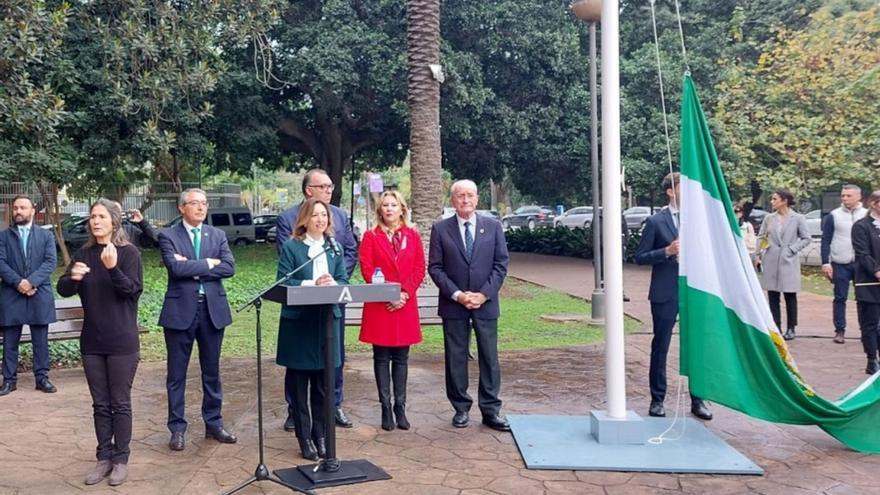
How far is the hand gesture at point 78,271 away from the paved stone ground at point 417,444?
132cm

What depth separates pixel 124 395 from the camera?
4.96 m

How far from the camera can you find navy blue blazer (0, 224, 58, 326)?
7223 mm

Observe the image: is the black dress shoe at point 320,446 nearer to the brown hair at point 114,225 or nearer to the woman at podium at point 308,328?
the woman at podium at point 308,328

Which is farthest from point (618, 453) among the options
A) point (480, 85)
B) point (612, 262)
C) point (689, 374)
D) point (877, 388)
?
point (480, 85)

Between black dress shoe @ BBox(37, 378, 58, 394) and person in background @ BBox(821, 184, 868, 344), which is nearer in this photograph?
black dress shoe @ BBox(37, 378, 58, 394)

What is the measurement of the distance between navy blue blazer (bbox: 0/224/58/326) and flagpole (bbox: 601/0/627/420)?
5.29 m

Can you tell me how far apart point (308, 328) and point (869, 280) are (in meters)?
5.84

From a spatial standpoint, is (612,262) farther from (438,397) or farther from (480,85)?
(480,85)

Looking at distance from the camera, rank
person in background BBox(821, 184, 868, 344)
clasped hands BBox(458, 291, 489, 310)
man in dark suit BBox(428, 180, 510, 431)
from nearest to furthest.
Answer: clasped hands BBox(458, 291, 489, 310) < man in dark suit BBox(428, 180, 510, 431) < person in background BBox(821, 184, 868, 344)

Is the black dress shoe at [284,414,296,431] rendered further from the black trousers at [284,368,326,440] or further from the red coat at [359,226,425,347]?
the red coat at [359,226,425,347]

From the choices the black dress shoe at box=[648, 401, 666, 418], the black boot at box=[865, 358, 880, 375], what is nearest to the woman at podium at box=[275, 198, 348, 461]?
the black dress shoe at box=[648, 401, 666, 418]

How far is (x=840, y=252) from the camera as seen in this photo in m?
9.52

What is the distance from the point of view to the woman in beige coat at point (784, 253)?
9.84m

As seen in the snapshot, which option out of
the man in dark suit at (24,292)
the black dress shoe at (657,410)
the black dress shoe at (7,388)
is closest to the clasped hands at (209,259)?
the man in dark suit at (24,292)
